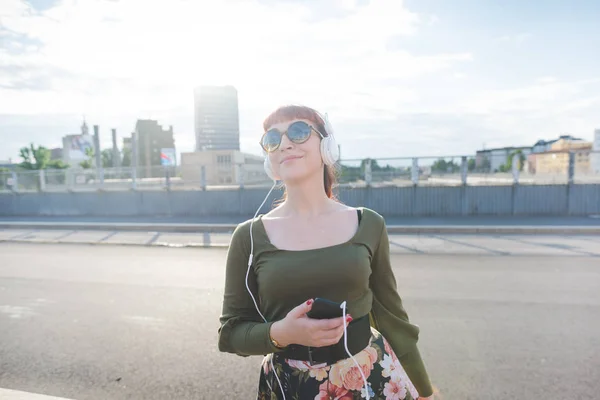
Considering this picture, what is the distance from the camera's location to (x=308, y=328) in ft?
4.66

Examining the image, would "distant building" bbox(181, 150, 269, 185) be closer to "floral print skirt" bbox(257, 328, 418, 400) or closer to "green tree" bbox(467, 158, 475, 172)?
"green tree" bbox(467, 158, 475, 172)

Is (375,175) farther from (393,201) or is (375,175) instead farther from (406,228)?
(406,228)

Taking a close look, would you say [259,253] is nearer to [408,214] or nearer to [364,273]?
[364,273]

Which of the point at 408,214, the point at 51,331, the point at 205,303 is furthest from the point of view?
the point at 408,214

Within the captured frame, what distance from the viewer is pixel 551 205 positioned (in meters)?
14.2

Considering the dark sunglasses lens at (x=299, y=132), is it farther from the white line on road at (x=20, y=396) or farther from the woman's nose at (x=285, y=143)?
the white line on road at (x=20, y=396)

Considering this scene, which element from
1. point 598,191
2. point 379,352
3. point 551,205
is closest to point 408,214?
point 551,205

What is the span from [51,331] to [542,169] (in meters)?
15.8

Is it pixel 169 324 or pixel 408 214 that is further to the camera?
pixel 408 214

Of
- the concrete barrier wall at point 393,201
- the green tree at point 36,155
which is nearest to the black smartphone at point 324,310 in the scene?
the concrete barrier wall at point 393,201

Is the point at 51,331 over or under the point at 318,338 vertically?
under

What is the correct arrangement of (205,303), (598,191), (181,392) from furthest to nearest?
(598,191) < (205,303) < (181,392)

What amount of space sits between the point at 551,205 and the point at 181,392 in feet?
46.5

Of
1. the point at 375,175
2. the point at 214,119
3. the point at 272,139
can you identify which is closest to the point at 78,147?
the point at 214,119
